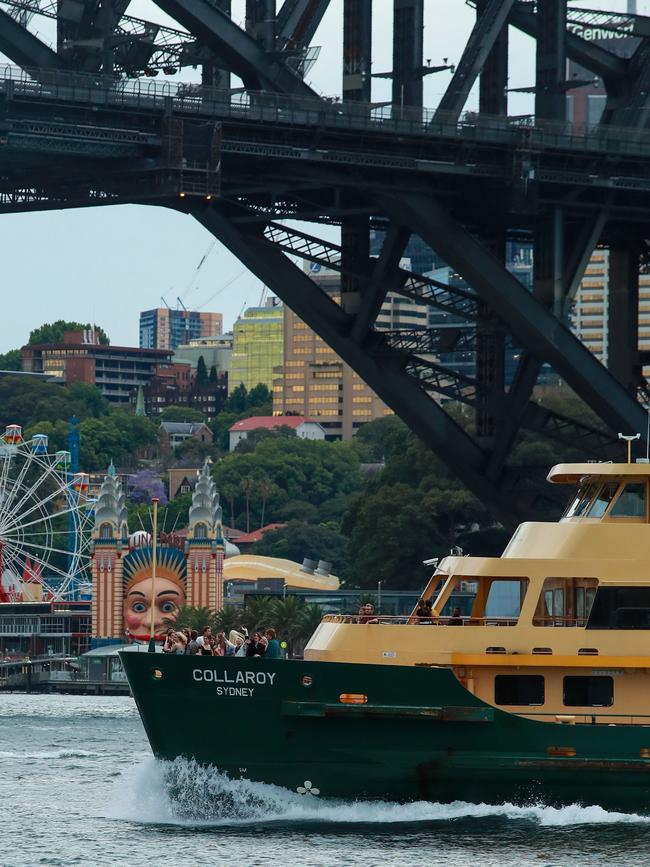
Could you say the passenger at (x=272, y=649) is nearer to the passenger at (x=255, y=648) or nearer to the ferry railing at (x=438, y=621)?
the passenger at (x=255, y=648)

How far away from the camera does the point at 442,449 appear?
61.4 meters

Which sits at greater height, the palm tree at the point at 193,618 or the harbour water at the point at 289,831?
the palm tree at the point at 193,618

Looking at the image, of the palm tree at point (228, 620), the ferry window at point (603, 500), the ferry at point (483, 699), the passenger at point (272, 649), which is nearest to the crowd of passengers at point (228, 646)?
the passenger at point (272, 649)

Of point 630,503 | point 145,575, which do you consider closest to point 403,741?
point 630,503

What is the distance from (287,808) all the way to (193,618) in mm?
87596

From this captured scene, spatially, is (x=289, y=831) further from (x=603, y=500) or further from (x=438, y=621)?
(x=603, y=500)

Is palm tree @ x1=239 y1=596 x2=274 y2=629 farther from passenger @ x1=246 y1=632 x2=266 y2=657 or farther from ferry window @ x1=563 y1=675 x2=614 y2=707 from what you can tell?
ferry window @ x1=563 y1=675 x2=614 y2=707

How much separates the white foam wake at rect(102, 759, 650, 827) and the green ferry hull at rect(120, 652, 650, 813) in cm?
17

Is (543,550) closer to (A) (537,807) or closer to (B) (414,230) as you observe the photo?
(A) (537,807)

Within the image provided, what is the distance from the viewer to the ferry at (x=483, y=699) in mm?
39094

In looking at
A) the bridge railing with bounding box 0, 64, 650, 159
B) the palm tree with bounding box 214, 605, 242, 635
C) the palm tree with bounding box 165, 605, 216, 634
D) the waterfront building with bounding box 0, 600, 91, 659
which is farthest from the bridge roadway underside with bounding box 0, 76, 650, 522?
the waterfront building with bounding box 0, 600, 91, 659

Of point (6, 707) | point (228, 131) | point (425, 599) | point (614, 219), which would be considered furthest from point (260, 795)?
point (6, 707)

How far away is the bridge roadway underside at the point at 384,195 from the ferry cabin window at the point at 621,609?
18.7m

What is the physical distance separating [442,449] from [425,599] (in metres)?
21.8
